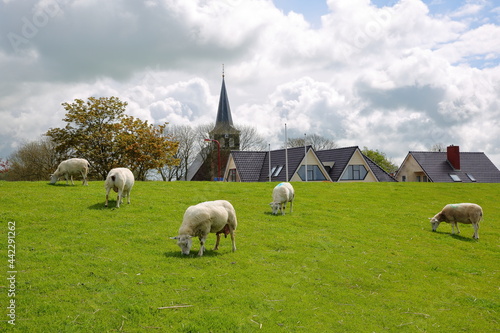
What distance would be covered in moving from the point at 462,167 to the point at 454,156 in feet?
7.63

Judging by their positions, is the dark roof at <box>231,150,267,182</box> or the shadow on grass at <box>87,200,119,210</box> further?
the dark roof at <box>231,150,267,182</box>

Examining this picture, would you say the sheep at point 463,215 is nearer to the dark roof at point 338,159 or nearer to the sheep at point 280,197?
the sheep at point 280,197

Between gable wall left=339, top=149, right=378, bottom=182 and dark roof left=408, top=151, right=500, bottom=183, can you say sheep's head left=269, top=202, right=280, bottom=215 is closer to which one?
gable wall left=339, top=149, right=378, bottom=182

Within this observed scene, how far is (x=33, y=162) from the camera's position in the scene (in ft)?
169

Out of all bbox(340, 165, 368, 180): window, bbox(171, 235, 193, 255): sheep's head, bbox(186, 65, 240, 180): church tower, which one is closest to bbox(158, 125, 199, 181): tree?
bbox(186, 65, 240, 180): church tower

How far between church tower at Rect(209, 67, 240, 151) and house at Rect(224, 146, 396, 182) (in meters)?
24.1

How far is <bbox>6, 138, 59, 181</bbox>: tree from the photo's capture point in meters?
49.3

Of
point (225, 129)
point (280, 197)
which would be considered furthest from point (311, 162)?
point (225, 129)

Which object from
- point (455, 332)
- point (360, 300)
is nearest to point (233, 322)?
point (360, 300)

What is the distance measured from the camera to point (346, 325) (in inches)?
334

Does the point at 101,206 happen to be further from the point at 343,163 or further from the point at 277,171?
the point at 343,163

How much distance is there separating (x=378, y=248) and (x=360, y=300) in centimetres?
627

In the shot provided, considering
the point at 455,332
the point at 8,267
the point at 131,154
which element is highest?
the point at 131,154

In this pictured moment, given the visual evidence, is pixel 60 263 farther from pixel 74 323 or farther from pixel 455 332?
pixel 455 332
